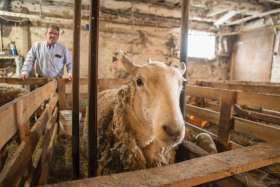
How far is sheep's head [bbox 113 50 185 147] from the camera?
1230 millimetres

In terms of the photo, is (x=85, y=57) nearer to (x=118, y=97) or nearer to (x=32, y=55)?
(x=32, y=55)

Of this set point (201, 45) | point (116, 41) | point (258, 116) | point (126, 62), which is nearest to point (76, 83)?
point (126, 62)

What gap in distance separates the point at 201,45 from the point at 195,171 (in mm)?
7931

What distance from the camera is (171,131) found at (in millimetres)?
1206

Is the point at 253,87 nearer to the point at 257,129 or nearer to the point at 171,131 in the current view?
the point at 257,129

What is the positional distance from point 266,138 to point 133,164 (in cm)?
122

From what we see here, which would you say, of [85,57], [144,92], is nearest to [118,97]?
[144,92]

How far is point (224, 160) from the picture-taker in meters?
0.89

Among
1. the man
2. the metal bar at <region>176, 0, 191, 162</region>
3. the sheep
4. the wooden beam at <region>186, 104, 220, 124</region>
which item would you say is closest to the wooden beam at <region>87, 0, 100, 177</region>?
the sheep

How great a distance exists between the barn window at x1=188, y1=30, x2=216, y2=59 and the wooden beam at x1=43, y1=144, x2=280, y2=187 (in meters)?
7.21

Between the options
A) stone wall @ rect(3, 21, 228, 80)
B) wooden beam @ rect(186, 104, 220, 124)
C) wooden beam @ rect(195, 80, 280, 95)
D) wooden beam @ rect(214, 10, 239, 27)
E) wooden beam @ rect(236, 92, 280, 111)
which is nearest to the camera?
wooden beam @ rect(236, 92, 280, 111)

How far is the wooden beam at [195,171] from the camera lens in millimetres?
696

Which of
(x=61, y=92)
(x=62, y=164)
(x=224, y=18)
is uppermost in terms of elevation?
(x=224, y=18)

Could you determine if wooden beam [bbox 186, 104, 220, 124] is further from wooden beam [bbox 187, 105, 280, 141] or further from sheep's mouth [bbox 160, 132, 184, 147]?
sheep's mouth [bbox 160, 132, 184, 147]
